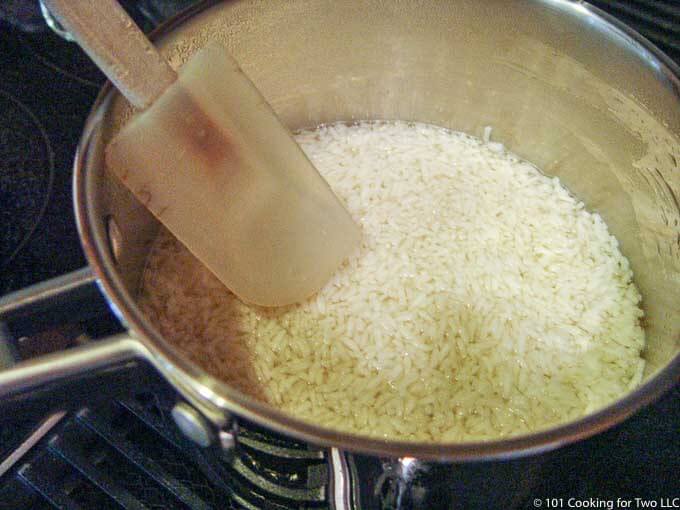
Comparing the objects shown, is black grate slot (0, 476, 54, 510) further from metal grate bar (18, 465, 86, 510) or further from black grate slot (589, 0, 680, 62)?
black grate slot (589, 0, 680, 62)

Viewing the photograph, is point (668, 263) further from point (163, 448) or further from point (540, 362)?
point (163, 448)

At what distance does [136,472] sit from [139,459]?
0.03 m

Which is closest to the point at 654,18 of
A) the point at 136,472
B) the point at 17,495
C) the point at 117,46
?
the point at 117,46

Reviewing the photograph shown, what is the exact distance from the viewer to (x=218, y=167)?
863 mm

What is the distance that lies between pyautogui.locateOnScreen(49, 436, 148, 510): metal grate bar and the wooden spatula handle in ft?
1.68

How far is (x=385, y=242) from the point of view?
116 centimetres

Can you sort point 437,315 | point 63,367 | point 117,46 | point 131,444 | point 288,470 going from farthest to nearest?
point 437,315
point 131,444
point 288,470
point 117,46
point 63,367

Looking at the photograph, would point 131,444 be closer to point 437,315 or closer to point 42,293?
point 42,293

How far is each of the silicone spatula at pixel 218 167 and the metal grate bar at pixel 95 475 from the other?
1.09 feet

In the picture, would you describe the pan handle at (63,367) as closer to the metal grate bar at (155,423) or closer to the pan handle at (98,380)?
the pan handle at (98,380)

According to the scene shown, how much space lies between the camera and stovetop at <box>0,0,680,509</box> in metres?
0.78

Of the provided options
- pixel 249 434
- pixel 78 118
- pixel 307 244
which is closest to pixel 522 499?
pixel 249 434


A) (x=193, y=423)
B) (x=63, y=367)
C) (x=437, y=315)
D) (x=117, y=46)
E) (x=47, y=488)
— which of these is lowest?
(x=437, y=315)

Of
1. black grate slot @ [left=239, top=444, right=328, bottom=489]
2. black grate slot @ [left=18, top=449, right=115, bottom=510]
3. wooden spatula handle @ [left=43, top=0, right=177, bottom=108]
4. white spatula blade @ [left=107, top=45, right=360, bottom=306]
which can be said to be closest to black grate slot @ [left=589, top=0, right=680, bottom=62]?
white spatula blade @ [left=107, top=45, right=360, bottom=306]
